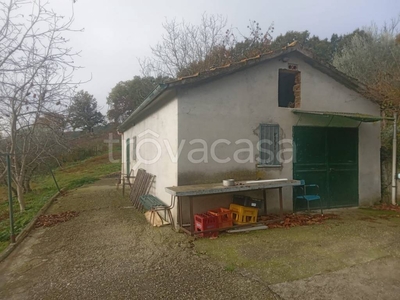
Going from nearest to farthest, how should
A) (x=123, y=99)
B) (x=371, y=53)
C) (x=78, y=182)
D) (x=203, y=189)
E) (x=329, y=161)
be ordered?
(x=203, y=189)
(x=329, y=161)
(x=78, y=182)
(x=371, y=53)
(x=123, y=99)

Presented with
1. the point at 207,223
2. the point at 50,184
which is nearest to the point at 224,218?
the point at 207,223

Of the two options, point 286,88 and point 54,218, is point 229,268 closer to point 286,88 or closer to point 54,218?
point 54,218

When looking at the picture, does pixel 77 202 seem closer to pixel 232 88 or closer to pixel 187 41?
pixel 232 88

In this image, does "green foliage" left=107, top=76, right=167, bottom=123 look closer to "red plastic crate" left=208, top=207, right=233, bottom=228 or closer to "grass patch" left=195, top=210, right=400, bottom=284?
"red plastic crate" left=208, top=207, right=233, bottom=228

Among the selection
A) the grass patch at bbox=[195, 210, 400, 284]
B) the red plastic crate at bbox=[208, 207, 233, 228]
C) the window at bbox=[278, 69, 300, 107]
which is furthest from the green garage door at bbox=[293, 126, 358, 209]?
the red plastic crate at bbox=[208, 207, 233, 228]

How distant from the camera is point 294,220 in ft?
21.0

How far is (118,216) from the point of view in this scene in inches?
290

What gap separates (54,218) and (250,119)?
5.69m

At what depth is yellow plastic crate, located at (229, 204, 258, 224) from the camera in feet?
19.3

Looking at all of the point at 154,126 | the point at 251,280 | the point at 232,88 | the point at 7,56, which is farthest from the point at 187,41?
the point at 251,280

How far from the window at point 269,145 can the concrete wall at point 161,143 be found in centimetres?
219

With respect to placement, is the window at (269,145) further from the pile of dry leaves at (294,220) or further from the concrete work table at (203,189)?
the pile of dry leaves at (294,220)

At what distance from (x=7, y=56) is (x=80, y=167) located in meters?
20.2

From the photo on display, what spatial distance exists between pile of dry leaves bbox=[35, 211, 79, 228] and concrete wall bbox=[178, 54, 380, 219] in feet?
11.4
